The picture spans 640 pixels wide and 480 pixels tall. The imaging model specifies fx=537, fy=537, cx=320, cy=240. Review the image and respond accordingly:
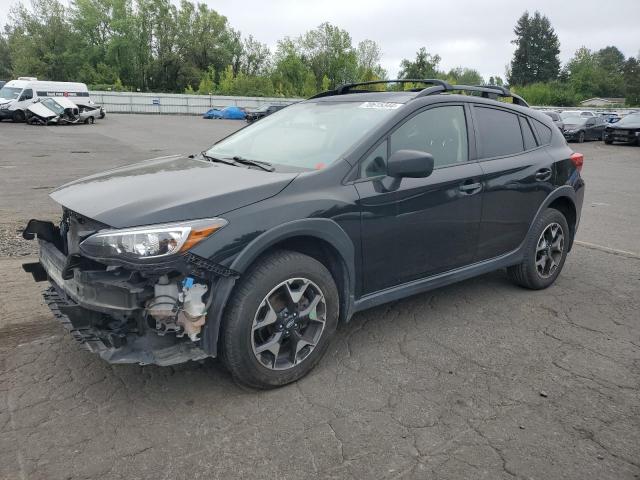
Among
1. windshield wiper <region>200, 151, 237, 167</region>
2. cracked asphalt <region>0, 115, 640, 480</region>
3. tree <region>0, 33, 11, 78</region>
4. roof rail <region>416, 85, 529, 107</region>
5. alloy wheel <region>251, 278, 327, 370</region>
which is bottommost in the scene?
cracked asphalt <region>0, 115, 640, 480</region>

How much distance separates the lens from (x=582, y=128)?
27.5 meters

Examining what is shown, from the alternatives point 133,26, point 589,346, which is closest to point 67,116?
point 589,346

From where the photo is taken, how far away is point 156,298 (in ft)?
9.11

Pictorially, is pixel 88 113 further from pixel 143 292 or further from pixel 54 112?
pixel 143 292

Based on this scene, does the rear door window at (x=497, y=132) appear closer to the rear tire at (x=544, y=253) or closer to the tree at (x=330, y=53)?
the rear tire at (x=544, y=253)

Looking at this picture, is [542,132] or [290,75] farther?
[290,75]

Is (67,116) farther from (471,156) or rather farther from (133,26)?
(133,26)

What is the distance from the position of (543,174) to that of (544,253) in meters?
0.74

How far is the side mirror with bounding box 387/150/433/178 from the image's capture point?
11.1ft

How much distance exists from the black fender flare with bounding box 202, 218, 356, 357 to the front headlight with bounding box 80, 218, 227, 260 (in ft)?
0.88

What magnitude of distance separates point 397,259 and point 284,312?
3.13 feet

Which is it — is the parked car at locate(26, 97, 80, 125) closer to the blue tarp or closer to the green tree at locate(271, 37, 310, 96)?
the blue tarp

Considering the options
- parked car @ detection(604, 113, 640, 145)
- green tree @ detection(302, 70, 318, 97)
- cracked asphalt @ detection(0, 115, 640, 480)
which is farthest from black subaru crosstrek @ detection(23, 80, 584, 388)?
green tree @ detection(302, 70, 318, 97)

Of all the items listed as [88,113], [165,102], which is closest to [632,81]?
[165,102]
